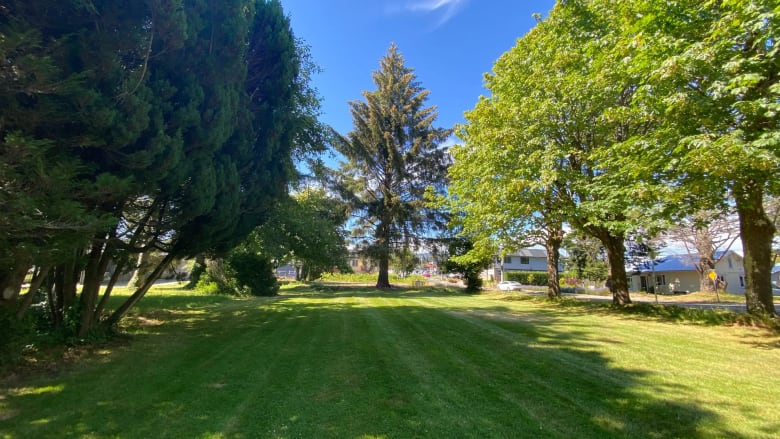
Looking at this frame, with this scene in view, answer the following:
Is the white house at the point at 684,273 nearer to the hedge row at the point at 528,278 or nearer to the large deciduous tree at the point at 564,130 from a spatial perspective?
the hedge row at the point at 528,278

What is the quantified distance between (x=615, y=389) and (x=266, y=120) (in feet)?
24.2

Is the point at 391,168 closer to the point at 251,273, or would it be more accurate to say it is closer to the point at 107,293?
the point at 251,273

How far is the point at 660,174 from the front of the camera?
877 cm

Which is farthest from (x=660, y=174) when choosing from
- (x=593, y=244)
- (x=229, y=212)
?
(x=593, y=244)

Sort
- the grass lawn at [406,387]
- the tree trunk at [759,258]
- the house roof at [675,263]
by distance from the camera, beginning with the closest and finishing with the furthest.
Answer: the grass lawn at [406,387], the tree trunk at [759,258], the house roof at [675,263]

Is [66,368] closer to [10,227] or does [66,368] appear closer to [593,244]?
[10,227]

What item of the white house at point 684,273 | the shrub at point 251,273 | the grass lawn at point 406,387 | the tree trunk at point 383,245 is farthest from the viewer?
the white house at point 684,273

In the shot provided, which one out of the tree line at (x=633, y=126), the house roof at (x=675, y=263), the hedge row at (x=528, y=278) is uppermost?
the tree line at (x=633, y=126)

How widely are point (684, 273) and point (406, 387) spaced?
1639 inches

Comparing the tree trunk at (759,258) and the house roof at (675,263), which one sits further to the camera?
the house roof at (675,263)

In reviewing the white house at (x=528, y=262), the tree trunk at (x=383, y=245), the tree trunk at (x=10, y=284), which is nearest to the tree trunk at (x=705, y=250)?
the tree trunk at (x=383, y=245)

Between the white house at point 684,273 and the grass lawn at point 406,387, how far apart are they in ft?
107

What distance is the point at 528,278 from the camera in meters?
46.4

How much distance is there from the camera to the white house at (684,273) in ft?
114
